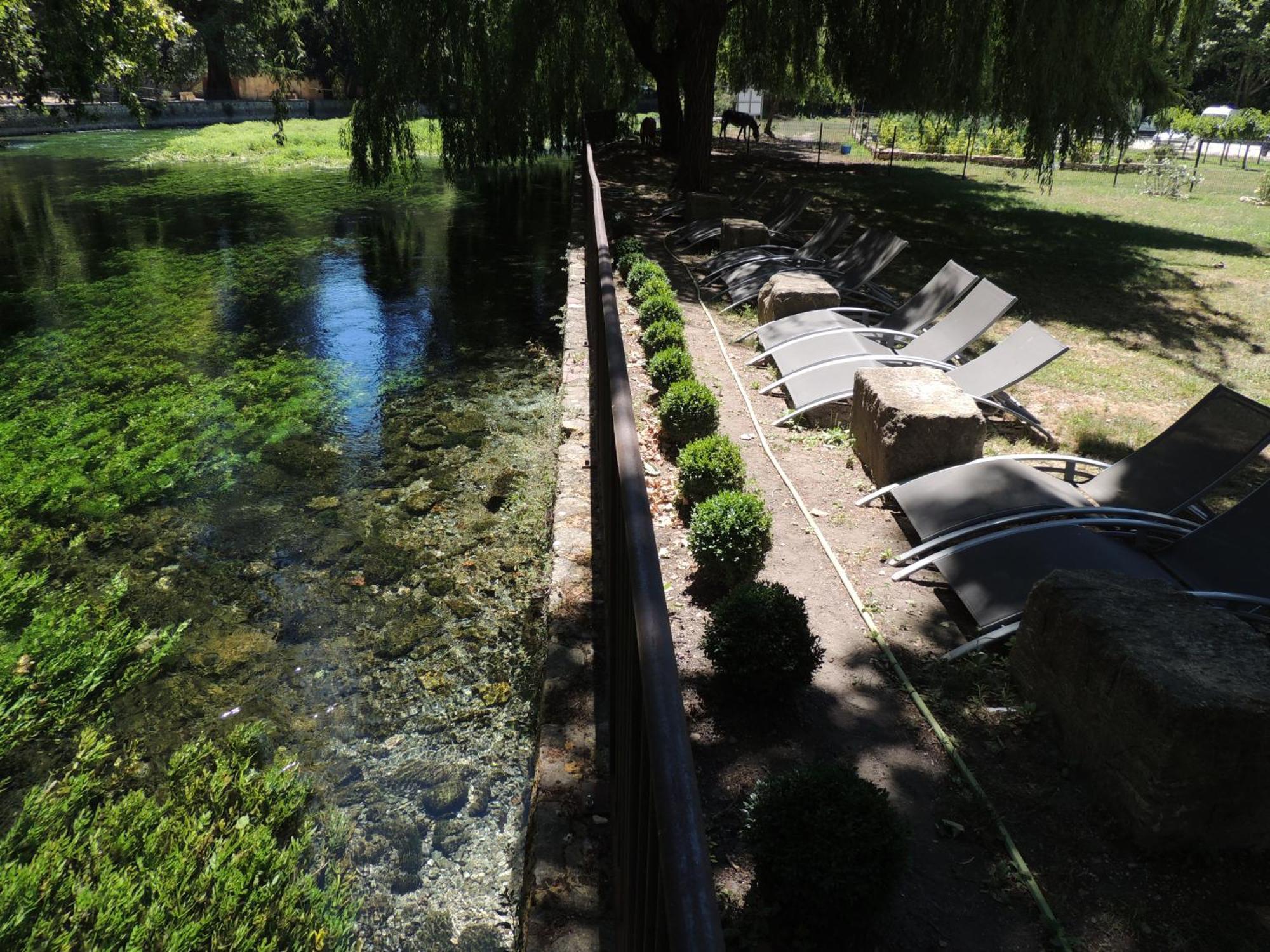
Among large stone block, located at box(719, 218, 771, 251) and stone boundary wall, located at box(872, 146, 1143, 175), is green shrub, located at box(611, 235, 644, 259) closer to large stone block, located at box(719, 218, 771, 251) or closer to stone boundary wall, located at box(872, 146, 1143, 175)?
large stone block, located at box(719, 218, 771, 251)

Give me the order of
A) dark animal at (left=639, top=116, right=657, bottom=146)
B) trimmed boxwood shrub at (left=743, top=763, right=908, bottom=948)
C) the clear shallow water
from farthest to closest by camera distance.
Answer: dark animal at (left=639, top=116, right=657, bottom=146), the clear shallow water, trimmed boxwood shrub at (left=743, top=763, right=908, bottom=948)

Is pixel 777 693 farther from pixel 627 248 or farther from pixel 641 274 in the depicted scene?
pixel 627 248

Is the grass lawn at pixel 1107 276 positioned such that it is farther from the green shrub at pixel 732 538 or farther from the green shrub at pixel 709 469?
the green shrub at pixel 732 538

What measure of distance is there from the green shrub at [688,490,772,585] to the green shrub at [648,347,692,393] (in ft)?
8.46

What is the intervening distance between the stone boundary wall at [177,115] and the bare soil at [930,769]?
41226mm

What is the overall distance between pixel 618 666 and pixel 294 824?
6.88 ft

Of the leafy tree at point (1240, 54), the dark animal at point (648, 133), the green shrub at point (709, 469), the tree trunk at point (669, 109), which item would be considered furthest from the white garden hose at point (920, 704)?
the leafy tree at point (1240, 54)

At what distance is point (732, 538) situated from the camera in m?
4.88

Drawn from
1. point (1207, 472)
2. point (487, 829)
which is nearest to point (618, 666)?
point (487, 829)

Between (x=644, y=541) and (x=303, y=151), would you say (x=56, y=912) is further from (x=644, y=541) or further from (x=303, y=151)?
(x=303, y=151)

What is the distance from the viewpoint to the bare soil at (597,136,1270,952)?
117 inches

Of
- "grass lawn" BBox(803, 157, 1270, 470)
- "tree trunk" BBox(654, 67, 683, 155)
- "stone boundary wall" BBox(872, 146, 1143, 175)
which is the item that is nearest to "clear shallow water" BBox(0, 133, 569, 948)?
"grass lawn" BBox(803, 157, 1270, 470)

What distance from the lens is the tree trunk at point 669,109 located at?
2320cm

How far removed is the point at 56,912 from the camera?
3568mm
